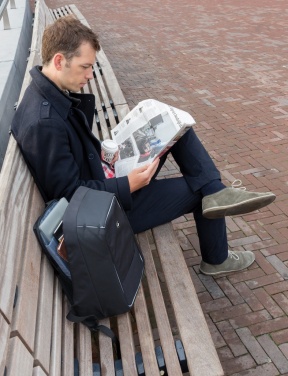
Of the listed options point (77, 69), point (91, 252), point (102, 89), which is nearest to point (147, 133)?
point (77, 69)

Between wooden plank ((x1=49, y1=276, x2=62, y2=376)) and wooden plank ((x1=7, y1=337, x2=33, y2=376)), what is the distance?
0.56ft

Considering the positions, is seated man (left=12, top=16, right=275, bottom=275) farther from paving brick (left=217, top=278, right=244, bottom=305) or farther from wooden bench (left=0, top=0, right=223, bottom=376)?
paving brick (left=217, top=278, right=244, bottom=305)

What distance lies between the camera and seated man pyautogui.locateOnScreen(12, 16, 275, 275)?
2162 millimetres

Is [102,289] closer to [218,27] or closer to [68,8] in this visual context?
[68,8]

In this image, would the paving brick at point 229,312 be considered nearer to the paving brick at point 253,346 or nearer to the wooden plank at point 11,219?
Answer: the paving brick at point 253,346

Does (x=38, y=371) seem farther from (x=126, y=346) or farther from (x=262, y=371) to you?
(x=262, y=371)

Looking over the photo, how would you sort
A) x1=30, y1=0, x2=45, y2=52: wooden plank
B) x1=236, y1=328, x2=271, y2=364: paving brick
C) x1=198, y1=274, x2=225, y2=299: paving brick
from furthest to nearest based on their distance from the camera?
x1=30, y1=0, x2=45, y2=52: wooden plank
x1=198, y1=274, x2=225, y2=299: paving brick
x1=236, y1=328, x2=271, y2=364: paving brick

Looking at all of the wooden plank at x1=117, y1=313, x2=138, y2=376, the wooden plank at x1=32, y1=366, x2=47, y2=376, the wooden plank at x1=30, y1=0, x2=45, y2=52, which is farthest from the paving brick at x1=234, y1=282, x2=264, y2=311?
the wooden plank at x1=30, y1=0, x2=45, y2=52

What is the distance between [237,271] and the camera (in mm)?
3061

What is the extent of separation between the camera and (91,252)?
1.87m

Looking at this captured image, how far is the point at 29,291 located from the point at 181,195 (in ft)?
3.63

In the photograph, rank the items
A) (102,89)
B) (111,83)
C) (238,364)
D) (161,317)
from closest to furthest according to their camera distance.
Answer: (161,317)
(238,364)
(102,89)
(111,83)

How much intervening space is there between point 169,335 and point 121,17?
9.78 metres

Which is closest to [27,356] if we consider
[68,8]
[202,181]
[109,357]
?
[109,357]
